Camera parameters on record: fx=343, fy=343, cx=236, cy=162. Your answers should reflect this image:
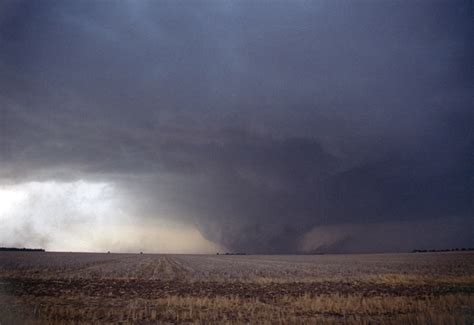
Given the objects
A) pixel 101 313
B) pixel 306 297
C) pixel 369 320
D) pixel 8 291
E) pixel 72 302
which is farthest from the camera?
pixel 8 291

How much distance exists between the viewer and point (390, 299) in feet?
71.9

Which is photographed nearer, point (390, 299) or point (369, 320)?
point (369, 320)

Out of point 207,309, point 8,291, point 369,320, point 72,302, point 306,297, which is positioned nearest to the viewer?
point 369,320

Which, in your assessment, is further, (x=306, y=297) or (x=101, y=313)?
(x=306, y=297)

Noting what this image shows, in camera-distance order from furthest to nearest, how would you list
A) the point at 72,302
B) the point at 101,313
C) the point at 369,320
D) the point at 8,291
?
1. the point at 8,291
2. the point at 72,302
3. the point at 101,313
4. the point at 369,320

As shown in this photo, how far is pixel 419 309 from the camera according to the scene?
60.1ft

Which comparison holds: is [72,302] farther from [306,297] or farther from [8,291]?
[306,297]

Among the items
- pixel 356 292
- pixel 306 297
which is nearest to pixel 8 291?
pixel 306 297

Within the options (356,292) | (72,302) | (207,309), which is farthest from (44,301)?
(356,292)

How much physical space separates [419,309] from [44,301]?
21.6 meters

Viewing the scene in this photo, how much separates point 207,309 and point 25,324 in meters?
8.73

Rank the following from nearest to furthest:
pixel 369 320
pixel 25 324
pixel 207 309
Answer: pixel 25 324 < pixel 369 320 < pixel 207 309

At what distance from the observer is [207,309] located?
19109 millimetres

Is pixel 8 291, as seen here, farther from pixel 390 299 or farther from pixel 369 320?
pixel 390 299
